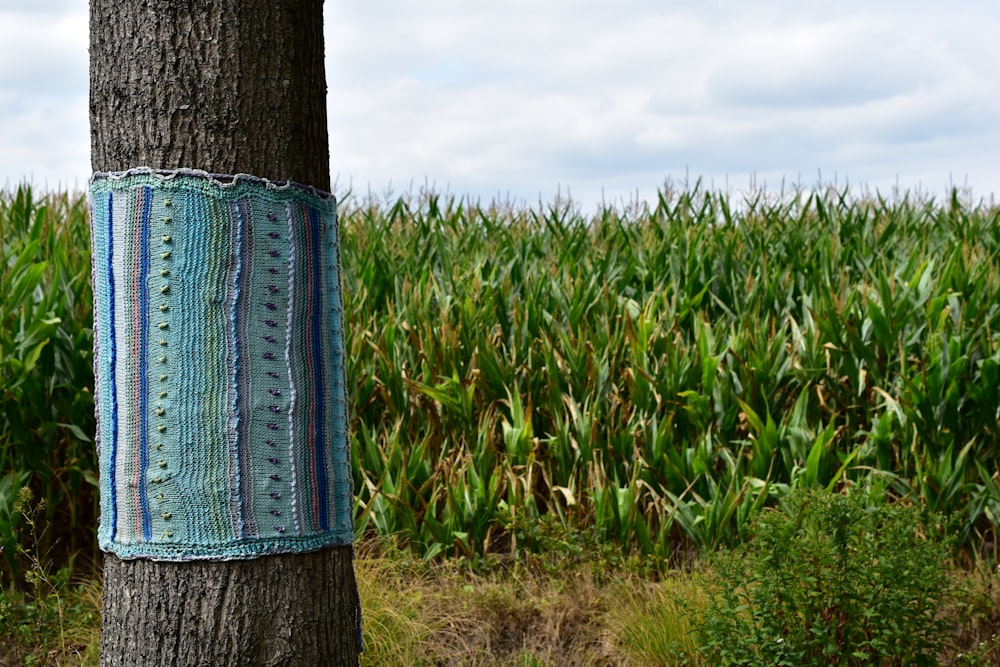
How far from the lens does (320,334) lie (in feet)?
8.55

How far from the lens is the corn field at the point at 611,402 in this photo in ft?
15.0

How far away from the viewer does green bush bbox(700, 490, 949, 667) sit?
331cm

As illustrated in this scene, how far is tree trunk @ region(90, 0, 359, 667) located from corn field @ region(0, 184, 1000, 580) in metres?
1.86

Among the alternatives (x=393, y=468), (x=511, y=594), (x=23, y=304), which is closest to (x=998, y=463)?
(x=511, y=594)

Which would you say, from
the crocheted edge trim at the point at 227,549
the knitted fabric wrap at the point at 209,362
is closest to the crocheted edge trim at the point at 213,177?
the knitted fabric wrap at the point at 209,362

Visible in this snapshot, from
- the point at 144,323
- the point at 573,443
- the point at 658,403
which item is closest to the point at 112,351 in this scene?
the point at 144,323

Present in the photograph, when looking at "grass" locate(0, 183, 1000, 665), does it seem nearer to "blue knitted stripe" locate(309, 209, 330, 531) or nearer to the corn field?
the corn field

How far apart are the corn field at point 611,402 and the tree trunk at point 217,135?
186 cm

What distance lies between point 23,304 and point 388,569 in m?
2.03

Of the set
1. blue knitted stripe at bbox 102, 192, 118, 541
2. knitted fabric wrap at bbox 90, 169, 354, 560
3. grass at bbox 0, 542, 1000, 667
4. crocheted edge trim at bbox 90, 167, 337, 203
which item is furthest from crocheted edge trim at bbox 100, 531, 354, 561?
grass at bbox 0, 542, 1000, 667

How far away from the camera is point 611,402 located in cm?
502

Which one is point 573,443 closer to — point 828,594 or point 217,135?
point 828,594

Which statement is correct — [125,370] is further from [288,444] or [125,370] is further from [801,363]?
[801,363]

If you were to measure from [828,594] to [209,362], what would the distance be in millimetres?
2118
